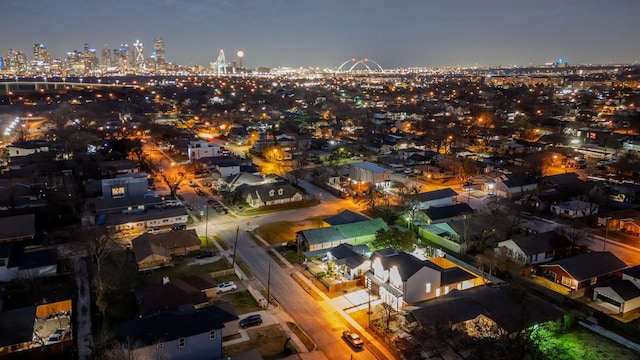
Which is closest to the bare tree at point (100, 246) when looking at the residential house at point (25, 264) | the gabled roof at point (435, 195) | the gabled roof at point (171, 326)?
the residential house at point (25, 264)

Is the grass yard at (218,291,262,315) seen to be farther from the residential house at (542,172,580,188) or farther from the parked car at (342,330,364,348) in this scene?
the residential house at (542,172,580,188)

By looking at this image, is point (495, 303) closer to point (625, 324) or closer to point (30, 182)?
point (625, 324)

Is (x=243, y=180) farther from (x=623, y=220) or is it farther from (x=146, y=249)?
(x=623, y=220)

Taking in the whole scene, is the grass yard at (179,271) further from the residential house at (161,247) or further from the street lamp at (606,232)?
the street lamp at (606,232)

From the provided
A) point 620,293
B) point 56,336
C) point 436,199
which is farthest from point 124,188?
point 620,293

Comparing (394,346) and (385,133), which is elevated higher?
(385,133)

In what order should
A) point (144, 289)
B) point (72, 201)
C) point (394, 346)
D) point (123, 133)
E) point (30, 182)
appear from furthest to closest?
point (123, 133) → point (30, 182) → point (72, 201) → point (144, 289) → point (394, 346)

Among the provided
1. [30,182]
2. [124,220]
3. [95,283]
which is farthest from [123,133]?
[95,283]
